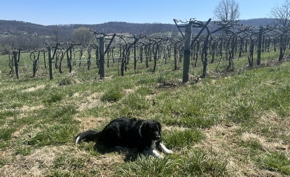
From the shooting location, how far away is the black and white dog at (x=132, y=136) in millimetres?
3951

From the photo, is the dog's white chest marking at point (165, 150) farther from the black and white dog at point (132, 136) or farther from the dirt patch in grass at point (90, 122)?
the dirt patch in grass at point (90, 122)

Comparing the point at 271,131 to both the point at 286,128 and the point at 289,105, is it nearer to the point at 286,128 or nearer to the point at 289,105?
the point at 286,128

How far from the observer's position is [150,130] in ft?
12.9

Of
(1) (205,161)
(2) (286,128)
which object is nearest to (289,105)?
(2) (286,128)

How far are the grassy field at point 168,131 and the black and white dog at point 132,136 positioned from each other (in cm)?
20

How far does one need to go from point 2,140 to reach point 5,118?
1825 mm

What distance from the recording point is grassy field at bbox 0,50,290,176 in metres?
3.54

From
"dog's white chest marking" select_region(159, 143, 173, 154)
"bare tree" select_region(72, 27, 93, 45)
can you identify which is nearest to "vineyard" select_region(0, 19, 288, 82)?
"bare tree" select_region(72, 27, 93, 45)

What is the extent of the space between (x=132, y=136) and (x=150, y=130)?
20.2 inches

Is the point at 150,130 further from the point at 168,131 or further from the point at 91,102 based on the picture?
the point at 91,102

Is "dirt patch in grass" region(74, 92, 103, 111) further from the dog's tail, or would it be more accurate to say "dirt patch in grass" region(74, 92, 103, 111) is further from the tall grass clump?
the dog's tail

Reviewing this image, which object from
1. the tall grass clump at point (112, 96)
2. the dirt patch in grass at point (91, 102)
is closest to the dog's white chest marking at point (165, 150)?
the dirt patch in grass at point (91, 102)

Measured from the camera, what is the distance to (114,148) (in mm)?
4395

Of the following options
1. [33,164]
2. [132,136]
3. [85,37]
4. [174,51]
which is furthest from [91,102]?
[85,37]
